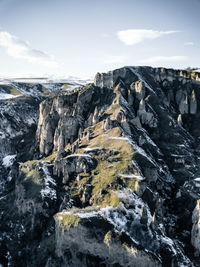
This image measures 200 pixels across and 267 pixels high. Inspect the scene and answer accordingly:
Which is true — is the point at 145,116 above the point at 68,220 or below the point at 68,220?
above

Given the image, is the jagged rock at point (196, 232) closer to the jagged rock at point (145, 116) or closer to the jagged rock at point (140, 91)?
the jagged rock at point (145, 116)

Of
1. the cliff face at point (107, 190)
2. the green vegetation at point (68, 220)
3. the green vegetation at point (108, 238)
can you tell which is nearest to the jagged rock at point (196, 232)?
the cliff face at point (107, 190)

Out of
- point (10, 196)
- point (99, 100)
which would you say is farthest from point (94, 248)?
point (99, 100)

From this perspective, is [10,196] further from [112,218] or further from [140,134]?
[140,134]

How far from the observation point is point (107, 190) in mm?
104562

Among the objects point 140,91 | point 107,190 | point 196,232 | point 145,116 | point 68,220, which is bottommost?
point 196,232

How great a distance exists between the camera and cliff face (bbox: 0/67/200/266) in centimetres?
8675

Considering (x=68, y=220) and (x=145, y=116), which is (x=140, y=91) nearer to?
(x=145, y=116)

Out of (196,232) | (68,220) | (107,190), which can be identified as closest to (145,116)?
(107,190)

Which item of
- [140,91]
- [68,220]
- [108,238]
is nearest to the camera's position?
[108,238]

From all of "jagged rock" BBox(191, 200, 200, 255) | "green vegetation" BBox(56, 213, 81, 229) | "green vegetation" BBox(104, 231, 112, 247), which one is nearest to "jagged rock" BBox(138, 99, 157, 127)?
"jagged rock" BBox(191, 200, 200, 255)

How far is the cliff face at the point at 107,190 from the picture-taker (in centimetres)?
8675

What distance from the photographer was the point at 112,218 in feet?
299

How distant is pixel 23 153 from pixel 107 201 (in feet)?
387
